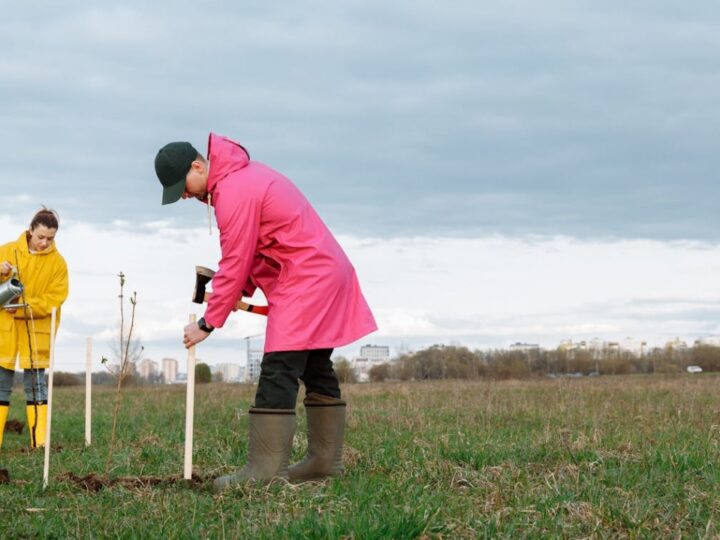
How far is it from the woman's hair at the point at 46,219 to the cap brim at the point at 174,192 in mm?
3335

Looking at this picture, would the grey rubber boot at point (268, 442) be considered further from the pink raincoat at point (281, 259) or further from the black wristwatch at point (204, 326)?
the black wristwatch at point (204, 326)

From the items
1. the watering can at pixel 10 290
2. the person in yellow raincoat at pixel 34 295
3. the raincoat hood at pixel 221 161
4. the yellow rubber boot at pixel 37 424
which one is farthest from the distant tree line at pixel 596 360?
the raincoat hood at pixel 221 161

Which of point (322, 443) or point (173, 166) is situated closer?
point (173, 166)

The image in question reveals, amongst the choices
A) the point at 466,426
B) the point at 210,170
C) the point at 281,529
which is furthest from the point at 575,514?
the point at 466,426

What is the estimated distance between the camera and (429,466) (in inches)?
239

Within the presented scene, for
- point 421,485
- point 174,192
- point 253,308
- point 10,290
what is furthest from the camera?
point 10,290

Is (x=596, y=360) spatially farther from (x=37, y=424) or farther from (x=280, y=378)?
(x=280, y=378)

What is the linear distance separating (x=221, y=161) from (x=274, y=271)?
0.79m

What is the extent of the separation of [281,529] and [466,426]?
16.9 feet

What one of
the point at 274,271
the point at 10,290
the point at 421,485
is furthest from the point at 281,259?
the point at 10,290

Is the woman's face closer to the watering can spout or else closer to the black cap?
the watering can spout

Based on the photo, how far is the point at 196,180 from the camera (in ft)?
19.1

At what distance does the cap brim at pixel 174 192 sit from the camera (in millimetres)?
5781

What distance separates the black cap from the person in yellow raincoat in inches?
132
